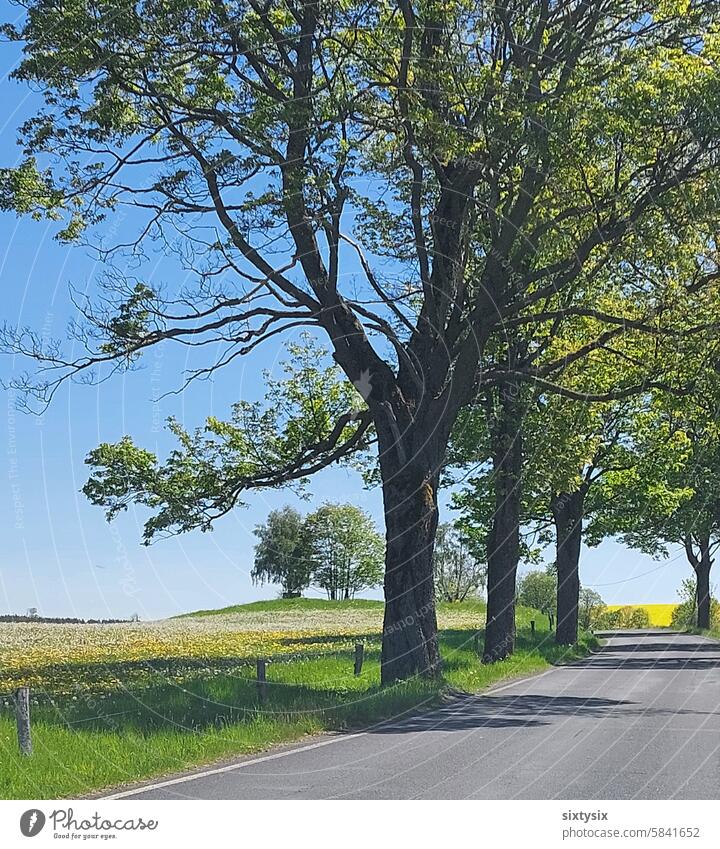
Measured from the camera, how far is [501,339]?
26859mm

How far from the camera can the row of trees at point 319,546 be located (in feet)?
157

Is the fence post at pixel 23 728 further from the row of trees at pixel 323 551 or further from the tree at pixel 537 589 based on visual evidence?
the tree at pixel 537 589

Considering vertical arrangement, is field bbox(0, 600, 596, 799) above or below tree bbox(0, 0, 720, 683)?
below

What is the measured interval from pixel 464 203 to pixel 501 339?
6078mm

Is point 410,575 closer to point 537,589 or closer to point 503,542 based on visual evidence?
point 503,542

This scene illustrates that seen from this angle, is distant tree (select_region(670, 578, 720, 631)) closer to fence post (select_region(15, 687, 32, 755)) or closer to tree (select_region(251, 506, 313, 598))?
tree (select_region(251, 506, 313, 598))

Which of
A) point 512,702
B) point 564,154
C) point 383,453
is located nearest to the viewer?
point 564,154

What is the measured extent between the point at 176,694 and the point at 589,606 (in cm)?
6795

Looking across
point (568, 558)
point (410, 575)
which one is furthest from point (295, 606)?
point (410, 575)

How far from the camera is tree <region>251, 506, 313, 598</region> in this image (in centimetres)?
4709

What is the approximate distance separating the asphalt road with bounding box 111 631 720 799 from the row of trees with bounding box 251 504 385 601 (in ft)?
88.7

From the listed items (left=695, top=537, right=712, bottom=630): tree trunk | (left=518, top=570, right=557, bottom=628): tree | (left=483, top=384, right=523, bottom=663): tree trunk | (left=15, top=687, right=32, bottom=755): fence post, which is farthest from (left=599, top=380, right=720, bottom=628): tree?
(left=518, top=570, right=557, bottom=628): tree
